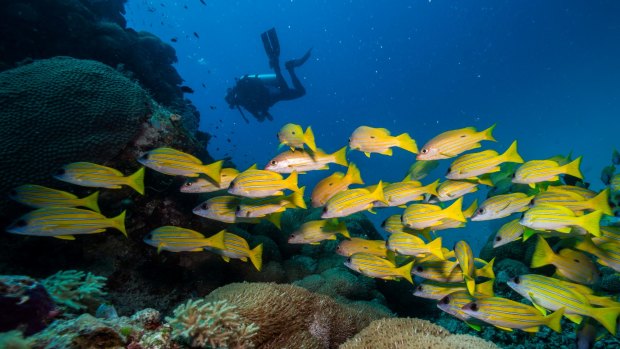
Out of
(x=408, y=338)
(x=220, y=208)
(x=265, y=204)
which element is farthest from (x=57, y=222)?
(x=408, y=338)

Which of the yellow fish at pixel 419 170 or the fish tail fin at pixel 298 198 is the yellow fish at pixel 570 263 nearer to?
the yellow fish at pixel 419 170

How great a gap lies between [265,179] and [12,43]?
1173 centimetres

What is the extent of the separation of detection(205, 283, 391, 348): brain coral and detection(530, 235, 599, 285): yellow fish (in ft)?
9.03

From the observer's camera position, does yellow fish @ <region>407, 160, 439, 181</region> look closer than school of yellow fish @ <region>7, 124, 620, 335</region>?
No

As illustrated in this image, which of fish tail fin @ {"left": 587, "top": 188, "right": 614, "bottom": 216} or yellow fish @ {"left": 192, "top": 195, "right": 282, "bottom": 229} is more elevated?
fish tail fin @ {"left": 587, "top": 188, "right": 614, "bottom": 216}

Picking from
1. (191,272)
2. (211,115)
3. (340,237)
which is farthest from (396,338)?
(211,115)

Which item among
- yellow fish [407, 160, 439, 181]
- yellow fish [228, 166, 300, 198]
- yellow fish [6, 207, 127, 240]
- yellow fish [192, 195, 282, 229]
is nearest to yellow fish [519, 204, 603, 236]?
yellow fish [407, 160, 439, 181]

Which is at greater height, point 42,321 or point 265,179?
point 265,179

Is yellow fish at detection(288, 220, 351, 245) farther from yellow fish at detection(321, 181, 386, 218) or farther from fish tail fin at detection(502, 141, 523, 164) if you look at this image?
fish tail fin at detection(502, 141, 523, 164)

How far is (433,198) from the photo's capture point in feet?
16.0

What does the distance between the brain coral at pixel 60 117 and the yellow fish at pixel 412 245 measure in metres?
4.61

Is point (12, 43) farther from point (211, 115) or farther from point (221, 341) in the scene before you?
point (211, 115)

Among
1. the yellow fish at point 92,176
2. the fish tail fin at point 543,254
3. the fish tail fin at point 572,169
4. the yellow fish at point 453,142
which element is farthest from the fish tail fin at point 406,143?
the yellow fish at point 92,176

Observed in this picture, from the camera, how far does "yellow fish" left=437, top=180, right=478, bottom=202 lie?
446cm
